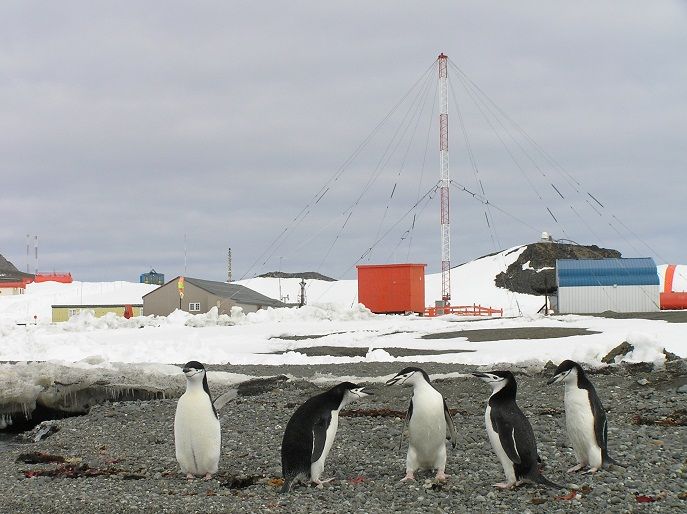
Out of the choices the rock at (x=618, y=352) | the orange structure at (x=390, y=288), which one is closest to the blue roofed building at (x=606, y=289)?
the orange structure at (x=390, y=288)

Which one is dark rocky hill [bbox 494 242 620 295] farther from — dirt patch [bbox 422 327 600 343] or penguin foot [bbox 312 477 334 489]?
penguin foot [bbox 312 477 334 489]

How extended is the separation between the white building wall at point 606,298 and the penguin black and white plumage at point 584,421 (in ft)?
130

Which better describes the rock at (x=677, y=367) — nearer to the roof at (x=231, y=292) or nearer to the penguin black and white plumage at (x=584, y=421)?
the penguin black and white plumage at (x=584, y=421)

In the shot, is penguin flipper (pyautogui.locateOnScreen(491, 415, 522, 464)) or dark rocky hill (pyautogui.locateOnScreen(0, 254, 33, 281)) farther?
dark rocky hill (pyautogui.locateOnScreen(0, 254, 33, 281))

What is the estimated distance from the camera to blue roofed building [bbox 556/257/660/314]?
46.2 meters

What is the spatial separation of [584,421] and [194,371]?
3690 mm

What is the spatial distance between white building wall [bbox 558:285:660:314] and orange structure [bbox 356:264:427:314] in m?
8.29

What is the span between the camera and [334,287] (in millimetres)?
92562

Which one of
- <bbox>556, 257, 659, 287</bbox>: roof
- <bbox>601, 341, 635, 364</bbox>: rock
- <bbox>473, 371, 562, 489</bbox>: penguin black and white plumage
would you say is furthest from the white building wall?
<bbox>473, 371, 562, 489</bbox>: penguin black and white plumage

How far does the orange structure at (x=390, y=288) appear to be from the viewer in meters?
49.2

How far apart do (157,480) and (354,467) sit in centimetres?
195

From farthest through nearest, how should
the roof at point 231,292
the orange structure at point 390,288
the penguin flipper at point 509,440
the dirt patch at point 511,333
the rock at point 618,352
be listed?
the roof at point 231,292 → the orange structure at point 390,288 → the dirt patch at point 511,333 → the rock at point 618,352 → the penguin flipper at point 509,440

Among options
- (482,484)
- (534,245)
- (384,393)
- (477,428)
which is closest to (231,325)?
(384,393)

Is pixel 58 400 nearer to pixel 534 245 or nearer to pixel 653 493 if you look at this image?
pixel 653 493
